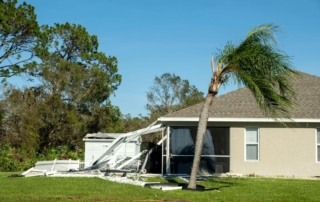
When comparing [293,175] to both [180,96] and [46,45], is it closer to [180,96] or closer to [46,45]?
[46,45]

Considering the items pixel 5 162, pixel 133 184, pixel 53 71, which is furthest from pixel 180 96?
pixel 133 184

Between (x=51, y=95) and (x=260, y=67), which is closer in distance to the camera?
(x=260, y=67)

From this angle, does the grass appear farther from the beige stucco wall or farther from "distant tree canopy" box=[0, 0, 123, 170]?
"distant tree canopy" box=[0, 0, 123, 170]

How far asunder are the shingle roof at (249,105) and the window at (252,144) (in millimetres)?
700

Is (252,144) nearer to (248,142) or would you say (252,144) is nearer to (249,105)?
(248,142)

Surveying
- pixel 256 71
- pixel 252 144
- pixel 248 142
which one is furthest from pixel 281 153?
pixel 256 71

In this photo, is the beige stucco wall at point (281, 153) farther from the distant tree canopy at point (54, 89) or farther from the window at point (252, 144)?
the distant tree canopy at point (54, 89)

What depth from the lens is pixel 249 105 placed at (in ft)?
71.1

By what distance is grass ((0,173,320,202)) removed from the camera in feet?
40.7

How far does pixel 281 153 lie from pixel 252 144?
119 centimetres

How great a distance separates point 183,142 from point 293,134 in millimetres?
4439

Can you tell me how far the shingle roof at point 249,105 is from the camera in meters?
20.4

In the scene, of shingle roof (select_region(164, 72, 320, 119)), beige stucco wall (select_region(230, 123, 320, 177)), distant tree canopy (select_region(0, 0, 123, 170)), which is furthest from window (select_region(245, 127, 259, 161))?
distant tree canopy (select_region(0, 0, 123, 170))

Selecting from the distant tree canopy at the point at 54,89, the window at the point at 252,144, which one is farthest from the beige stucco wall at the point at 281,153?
the distant tree canopy at the point at 54,89
